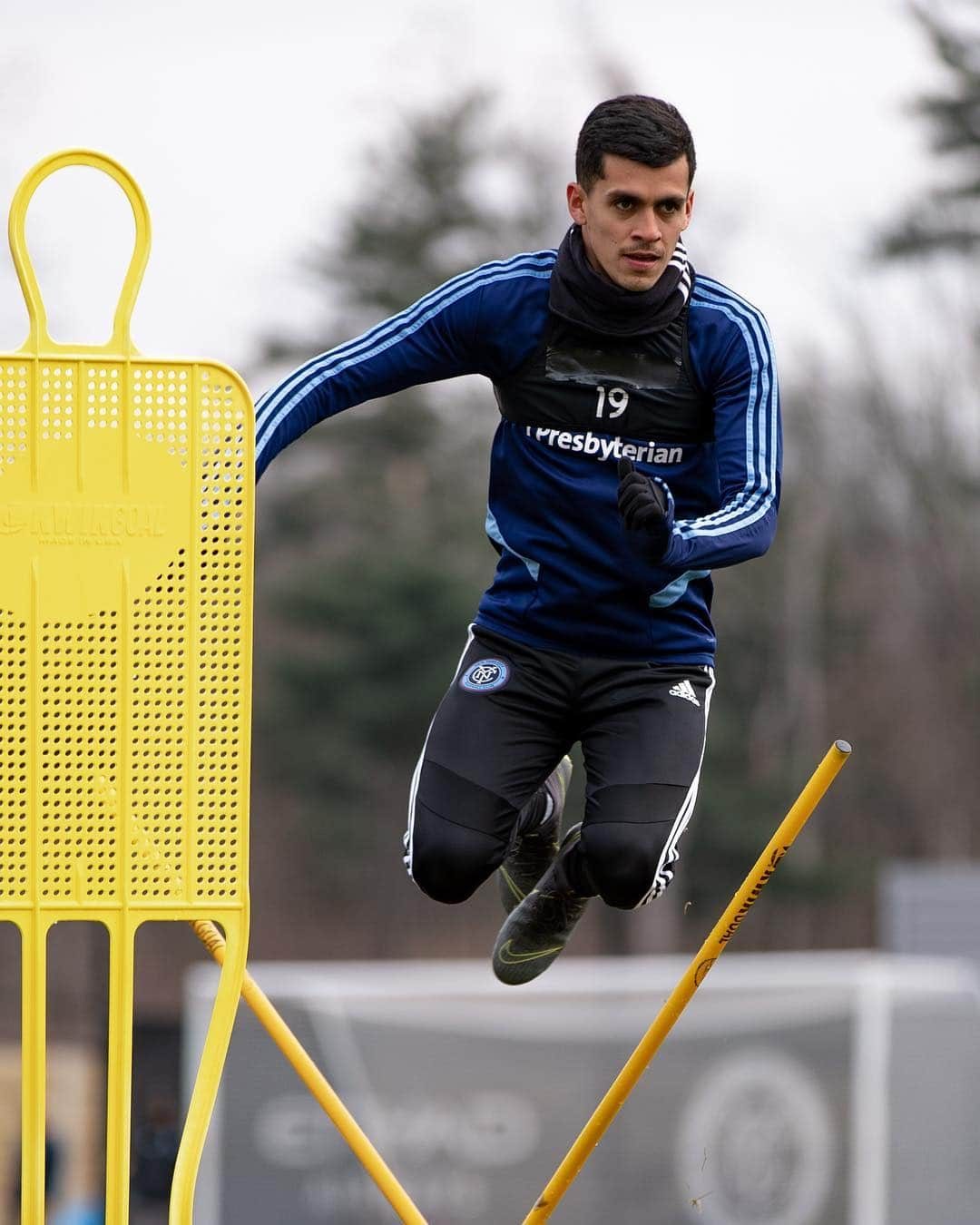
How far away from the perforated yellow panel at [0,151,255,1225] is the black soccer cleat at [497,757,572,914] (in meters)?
0.92

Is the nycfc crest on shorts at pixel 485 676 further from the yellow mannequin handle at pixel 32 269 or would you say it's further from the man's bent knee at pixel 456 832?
the yellow mannequin handle at pixel 32 269

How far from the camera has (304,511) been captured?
89.7ft

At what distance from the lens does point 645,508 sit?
374 cm

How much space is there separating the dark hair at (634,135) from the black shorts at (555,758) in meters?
1.05

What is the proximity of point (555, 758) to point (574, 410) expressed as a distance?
76cm

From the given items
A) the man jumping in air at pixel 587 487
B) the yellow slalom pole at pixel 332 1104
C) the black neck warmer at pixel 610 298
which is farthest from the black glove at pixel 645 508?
the yellow slalom pole at pixel 332 1104

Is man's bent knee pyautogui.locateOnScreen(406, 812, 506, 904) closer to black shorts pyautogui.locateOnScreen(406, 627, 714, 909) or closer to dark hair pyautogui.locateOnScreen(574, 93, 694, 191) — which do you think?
black shorts pyautogui.locateOnScreen(406, 627, 714, 909)

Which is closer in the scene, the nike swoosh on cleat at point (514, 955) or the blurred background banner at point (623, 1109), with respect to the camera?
the nike swoosh on cleat at point (514, 955)

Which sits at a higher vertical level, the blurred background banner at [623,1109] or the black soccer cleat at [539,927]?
the black soccer cleat at [539,927]

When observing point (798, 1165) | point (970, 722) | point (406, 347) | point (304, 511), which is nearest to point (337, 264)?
point (304, 511)

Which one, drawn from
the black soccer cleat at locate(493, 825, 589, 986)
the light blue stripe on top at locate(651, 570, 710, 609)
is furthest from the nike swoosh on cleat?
the light blue stripe on top at locate(651, 570, 710, 609)

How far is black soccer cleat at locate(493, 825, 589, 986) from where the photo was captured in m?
4.60

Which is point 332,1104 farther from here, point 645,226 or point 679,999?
point 645,226

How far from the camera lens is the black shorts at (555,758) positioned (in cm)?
423
